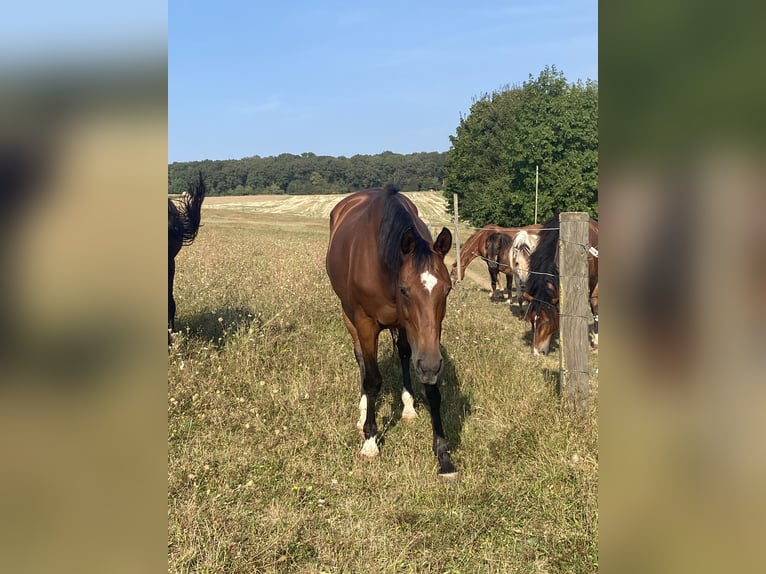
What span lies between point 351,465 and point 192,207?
522cm

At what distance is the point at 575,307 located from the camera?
14.1 ft

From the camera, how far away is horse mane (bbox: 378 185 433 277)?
3316 mm

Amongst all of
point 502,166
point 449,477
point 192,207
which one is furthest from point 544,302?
point 502,166

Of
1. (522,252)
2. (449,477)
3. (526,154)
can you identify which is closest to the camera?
(449,477)

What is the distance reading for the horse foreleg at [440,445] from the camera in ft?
11.9

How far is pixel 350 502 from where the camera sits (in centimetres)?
331

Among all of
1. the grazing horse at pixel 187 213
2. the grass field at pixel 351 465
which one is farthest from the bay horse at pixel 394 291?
the grazing horse at pixel 187 213

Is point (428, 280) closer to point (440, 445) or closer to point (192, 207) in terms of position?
point (440, 445)

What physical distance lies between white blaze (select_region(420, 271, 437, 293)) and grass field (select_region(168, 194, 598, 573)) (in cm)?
146

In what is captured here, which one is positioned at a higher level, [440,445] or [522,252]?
[522,252]
